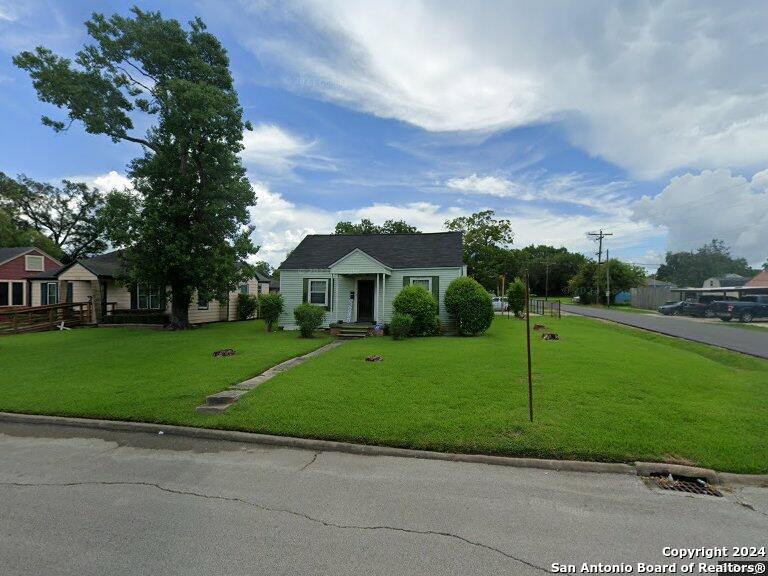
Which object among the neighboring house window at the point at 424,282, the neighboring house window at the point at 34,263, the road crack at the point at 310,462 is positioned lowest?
the road crack at the point at 310,462

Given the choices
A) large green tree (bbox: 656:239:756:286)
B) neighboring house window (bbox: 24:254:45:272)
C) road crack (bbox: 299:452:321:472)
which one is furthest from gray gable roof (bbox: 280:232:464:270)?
large green tree (bbox: 656:239:756:286)

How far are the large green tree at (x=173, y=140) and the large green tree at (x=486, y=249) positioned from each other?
2482 cm

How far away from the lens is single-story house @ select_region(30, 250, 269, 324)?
2136 centimetres

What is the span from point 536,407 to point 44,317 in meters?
24.4

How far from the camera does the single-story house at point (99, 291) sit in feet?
70.1

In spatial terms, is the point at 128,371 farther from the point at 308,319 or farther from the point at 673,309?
the point at 673,309

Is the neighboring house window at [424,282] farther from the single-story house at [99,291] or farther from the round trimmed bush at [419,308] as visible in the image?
the single-story house at [99,291]

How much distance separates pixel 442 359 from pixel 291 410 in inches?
199

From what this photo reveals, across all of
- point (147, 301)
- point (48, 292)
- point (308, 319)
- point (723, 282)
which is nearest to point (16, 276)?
point (48, 292)

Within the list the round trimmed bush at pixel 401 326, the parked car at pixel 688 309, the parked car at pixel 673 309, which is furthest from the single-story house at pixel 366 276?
the parked car at pixel 673 309

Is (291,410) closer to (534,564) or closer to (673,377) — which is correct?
(534,564)

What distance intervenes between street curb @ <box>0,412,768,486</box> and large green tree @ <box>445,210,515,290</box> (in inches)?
1347

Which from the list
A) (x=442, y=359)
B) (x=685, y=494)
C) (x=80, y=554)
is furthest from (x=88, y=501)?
(x=442, y=359)

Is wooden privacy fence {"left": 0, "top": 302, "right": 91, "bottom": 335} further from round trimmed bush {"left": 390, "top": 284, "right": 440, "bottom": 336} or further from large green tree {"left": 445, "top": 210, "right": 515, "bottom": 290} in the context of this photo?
large green tree {"left": 445, "top": 210, "right": 515, "bottom": 290}
